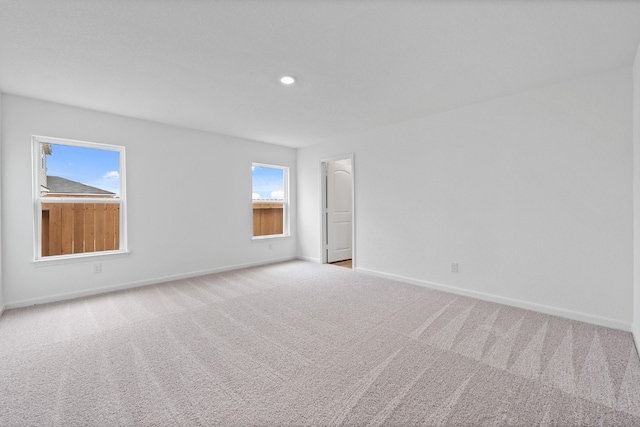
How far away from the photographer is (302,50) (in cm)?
218

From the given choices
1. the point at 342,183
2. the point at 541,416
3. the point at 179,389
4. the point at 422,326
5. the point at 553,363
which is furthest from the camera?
the point at 342,183

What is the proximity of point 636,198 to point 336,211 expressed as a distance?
13.7ft

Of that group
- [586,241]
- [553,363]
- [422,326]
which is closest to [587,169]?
[586,241]

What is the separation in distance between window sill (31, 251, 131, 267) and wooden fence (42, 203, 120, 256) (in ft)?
0.49

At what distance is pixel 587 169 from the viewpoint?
2629mm

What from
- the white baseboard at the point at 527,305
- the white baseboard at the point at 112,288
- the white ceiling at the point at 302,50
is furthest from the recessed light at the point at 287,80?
the white baseboard at the point at 112,288

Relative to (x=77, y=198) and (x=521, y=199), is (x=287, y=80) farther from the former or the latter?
(x=77, y=198)

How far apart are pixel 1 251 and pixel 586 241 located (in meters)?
6.03

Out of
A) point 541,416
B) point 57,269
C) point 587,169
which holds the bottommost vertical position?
point 541,416

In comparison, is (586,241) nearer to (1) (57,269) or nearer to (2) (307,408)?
(2) (307,408)

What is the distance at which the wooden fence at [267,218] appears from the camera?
546cm

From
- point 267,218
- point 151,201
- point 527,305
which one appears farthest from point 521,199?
point 151,201

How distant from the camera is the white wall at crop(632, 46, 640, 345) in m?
2.16

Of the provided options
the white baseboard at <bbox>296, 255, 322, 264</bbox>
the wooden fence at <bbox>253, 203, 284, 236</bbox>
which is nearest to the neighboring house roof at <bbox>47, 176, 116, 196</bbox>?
the wooden fence at <bbox>253, 203, 284, 236</bbox>
